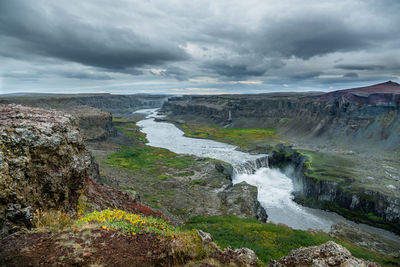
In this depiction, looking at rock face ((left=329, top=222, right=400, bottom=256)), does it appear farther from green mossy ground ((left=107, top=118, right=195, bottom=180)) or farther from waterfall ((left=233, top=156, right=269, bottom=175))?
green mossy ground ((left=107, top=118, right=195, bottom=180))

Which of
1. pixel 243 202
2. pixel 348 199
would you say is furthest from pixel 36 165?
pixel 348 199

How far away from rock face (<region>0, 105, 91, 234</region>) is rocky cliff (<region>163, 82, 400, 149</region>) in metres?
85.2

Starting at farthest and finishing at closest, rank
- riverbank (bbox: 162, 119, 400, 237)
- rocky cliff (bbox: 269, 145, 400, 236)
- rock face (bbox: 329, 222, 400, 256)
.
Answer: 1. riverbank (bbox: 162, 119, 400, 237)
2. rocky cliff (bbox: 269, 145, 400, 236)
3. rock face (bbox: 329, 222, 400, 256)

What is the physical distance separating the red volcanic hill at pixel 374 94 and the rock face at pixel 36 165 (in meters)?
105

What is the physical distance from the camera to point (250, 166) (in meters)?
56.4

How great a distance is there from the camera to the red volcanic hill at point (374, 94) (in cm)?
8294

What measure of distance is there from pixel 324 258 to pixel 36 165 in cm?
1285

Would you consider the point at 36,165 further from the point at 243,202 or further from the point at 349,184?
the point at 349,184

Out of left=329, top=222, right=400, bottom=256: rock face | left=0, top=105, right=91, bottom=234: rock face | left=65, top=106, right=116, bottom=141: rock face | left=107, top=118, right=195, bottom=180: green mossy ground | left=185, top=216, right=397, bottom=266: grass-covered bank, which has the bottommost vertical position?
left=329, top=222, right=400, bottom=256: rock face

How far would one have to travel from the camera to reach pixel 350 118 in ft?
297

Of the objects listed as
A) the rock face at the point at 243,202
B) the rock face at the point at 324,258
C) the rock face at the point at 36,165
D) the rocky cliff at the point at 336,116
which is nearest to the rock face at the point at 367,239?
the rock face at the point at 243,202

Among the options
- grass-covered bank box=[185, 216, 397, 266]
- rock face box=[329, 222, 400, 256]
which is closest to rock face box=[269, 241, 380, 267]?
grass-covered bank box=[185, 216, 397, 266]

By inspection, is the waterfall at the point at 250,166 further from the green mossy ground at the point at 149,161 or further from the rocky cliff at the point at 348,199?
the green mossy ground at the point at 149,161

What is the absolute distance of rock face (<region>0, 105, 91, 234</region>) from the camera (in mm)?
8219
